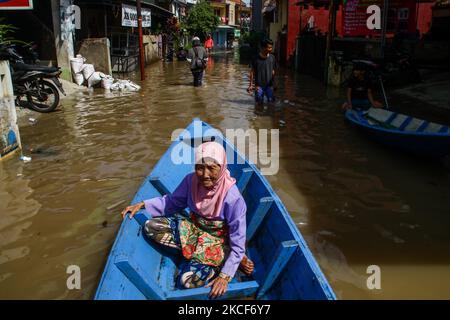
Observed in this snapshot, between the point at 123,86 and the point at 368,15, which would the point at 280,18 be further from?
the point at 123,86

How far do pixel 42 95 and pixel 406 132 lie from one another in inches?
313

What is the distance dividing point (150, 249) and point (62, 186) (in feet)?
8.78

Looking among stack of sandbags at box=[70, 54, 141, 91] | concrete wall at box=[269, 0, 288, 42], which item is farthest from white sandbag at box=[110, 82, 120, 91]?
concrete wall at box=[269, 0, 288, 42]

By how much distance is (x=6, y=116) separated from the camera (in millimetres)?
6316

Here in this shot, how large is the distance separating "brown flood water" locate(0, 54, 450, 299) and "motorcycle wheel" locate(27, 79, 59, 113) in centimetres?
26

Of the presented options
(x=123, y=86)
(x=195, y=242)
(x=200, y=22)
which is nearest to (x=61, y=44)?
(x=123, y=86)

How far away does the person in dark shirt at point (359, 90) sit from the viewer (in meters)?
8.45

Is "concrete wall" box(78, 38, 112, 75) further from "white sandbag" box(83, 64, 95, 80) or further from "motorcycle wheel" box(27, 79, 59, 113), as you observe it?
"motorcycle wheel" box(27, 79, 59, 113)

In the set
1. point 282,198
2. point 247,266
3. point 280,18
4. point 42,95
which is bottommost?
point 282,198

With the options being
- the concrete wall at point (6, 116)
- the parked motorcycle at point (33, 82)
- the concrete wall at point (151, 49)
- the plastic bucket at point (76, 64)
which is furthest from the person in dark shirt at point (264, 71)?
the concrete wall at point (151, 49)

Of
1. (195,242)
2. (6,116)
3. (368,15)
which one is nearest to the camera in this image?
(195,242)

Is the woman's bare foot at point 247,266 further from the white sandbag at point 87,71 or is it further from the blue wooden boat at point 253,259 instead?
the white sandbag at point 87,71

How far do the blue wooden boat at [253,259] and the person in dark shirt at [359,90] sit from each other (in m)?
5.26
